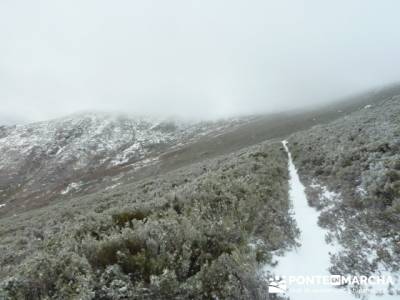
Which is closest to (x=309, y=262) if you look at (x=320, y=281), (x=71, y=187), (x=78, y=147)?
(x=320, y=281)

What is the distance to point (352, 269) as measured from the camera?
5.32 meters

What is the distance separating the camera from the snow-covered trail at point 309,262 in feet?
15.8

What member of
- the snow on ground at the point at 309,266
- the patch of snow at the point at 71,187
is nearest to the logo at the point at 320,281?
the snow on ground at the point at 309,266

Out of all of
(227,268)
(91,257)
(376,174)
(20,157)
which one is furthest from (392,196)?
(20,157)

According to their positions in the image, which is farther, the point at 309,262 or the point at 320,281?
the point at 309,262

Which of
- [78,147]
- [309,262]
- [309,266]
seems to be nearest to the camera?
[309,266]

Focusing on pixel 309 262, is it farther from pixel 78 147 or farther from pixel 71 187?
pixel 78 147

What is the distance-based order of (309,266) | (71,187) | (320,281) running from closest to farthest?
(320,281) → (309,266) → (71,187)

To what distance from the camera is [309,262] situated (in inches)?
233

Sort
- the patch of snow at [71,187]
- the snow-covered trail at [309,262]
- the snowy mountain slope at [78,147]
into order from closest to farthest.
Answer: the snow-covered trail at [309,262]
the patch of snow at [71,187]
the snowy mountain slope at [78,147]

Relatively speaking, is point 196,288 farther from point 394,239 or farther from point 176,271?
point 394,239

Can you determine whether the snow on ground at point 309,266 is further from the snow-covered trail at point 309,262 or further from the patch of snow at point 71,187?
the patch of snow at point 71,187

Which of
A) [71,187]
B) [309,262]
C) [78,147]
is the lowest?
[71,187]

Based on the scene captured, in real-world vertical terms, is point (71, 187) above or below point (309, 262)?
below
